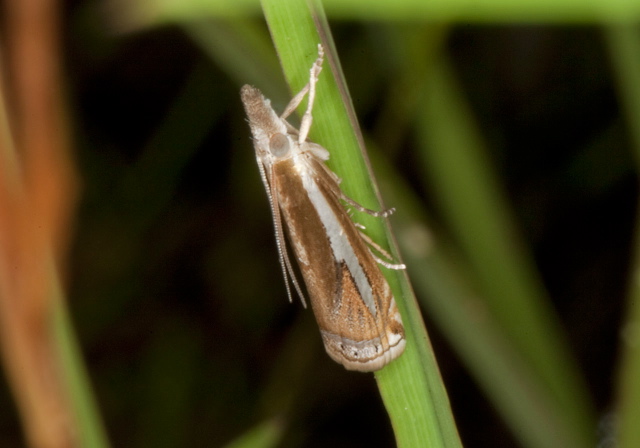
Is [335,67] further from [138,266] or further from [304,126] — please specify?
[138,266]

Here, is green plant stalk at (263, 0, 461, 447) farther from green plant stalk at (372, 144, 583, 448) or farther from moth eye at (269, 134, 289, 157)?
green plant stalk at (372, 144, 583, 448)

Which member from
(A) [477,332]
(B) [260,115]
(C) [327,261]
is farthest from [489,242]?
(B) [260,115]

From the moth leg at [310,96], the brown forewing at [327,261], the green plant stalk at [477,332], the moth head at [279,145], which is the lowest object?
the green plant stalk at [477,332]

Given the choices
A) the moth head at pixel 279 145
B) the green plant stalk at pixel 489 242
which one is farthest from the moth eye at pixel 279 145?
the green plant stalk at pixel 489 242

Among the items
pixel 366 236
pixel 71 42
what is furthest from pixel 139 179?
pixel 366 236

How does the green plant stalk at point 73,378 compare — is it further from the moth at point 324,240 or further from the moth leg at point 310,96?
the moth leg at point 310,96

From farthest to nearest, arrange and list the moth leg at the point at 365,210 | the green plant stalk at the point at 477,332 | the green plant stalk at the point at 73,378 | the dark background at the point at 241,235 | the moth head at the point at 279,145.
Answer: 1. the dark background at the point at 241,235
2. the green plant stalk at the point at 477,332
3. the moth head at the point at 279,145
4. the green plant stalk at the point at 73,378
5. the moth leg at the point at 365,210

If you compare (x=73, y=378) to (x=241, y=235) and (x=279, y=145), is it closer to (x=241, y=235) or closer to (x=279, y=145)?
(x=279, y=145)
